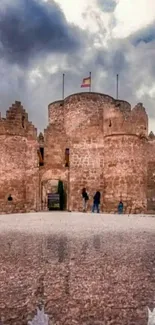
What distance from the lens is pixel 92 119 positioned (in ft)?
95.9

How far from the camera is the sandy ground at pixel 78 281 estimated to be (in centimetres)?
436

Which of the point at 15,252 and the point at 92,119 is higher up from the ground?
the point at 92,119

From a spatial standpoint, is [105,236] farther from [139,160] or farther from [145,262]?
[139,160]

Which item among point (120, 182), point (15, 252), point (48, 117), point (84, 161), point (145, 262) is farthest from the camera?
point (48, 117)

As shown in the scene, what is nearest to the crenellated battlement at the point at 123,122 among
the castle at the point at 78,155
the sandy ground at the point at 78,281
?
the castle at the point at 78,155

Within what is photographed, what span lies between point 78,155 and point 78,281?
2334cm

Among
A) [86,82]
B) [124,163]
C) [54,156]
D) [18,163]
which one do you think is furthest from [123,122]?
[18,163]

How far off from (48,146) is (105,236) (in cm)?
1808

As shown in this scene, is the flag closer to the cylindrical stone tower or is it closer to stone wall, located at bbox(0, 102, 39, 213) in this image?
the cylindrical stone tower

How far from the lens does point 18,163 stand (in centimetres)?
2911

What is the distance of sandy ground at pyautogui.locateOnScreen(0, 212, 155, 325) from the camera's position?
14.3 ft

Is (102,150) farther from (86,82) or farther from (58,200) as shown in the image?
(58,200)

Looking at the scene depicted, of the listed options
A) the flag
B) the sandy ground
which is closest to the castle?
the flag

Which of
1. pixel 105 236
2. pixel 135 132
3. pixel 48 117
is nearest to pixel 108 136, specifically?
pixel 135 132
